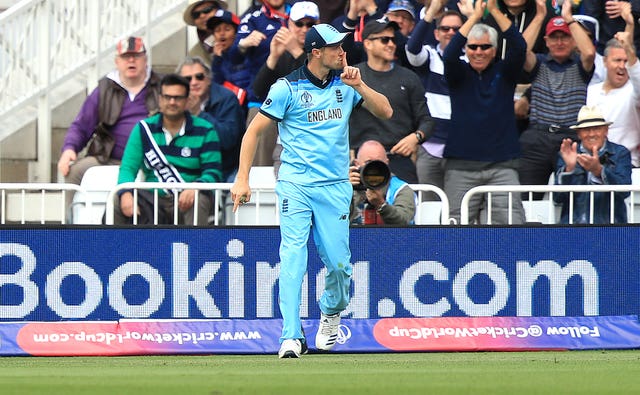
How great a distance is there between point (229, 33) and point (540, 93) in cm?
325

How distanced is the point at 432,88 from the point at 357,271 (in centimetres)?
272

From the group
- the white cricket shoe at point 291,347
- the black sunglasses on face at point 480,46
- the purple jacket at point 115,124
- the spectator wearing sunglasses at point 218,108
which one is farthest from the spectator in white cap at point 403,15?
the white cricket shoe at point 291,347

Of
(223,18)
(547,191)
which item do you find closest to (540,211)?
(547,191)

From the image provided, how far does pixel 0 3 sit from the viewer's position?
1798 cm

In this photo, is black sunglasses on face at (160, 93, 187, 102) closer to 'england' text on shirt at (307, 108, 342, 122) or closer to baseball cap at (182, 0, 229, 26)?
baseball cap at (182, 0, 229, 26)

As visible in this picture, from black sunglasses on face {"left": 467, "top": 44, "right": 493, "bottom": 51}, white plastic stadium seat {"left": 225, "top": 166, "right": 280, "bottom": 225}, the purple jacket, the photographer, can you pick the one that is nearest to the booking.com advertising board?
the photographer

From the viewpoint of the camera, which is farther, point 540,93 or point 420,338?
point 540,93

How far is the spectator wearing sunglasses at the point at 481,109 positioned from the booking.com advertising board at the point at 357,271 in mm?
1179

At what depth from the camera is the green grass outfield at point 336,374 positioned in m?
7.21

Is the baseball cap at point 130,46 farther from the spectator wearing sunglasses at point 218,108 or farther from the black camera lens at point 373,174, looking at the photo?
the black camera lens at point 373,174

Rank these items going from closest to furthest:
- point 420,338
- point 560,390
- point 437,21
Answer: point 560,390 < point 420,338 < point 437,21

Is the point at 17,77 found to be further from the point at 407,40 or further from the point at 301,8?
the point at 407,40

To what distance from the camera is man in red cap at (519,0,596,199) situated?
42.3 feet

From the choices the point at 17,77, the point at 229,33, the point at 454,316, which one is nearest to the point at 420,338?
the point at 454,316
